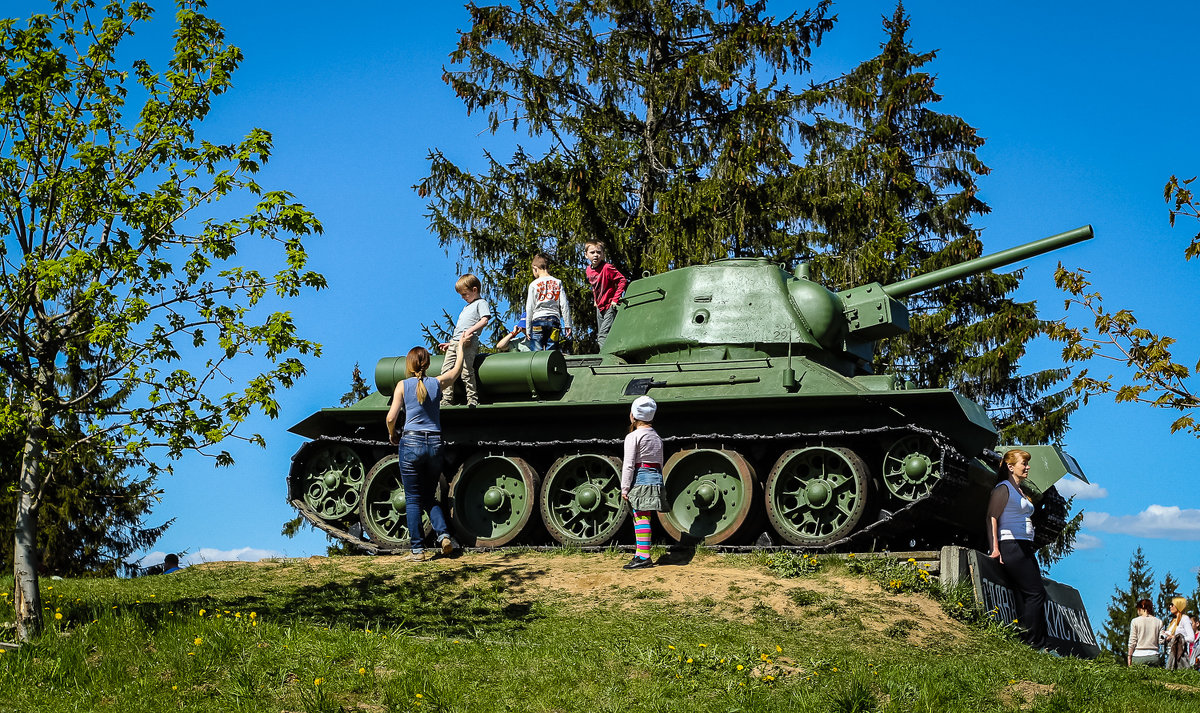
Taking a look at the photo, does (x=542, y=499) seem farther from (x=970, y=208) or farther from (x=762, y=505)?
(x=970, y=208)

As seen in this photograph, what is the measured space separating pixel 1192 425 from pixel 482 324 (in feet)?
25.0

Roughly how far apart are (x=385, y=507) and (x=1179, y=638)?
28.7 feet

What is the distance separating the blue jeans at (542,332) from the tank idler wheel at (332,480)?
2.51 meters

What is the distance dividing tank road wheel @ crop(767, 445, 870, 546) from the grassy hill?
0.75 m

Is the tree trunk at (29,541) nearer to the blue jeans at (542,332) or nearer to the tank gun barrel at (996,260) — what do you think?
the blue jeans at (542,332)

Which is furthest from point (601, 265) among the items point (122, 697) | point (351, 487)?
point (122, 697)

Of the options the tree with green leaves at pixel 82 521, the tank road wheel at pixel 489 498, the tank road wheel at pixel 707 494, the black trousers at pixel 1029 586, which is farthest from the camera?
the tree with green leaves at pixel 82 521

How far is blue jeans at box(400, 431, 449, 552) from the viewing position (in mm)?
12633

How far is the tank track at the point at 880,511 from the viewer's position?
12.3 meters

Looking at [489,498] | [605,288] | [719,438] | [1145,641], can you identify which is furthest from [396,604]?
[1145,641]

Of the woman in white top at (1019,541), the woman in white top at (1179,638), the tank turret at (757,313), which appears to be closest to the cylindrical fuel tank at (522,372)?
the tank turret at (757,313)

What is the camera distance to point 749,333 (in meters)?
14.2

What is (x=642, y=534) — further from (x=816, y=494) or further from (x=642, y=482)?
(x=816, y=494)

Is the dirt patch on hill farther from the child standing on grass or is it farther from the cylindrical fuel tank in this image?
the cylindrical fuel tank
